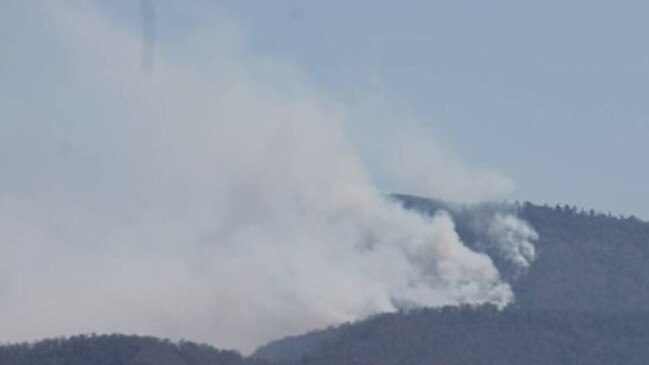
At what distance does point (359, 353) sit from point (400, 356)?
330 centimetres

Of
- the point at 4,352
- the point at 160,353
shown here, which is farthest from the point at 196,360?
the point at 4,352

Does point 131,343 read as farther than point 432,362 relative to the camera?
No

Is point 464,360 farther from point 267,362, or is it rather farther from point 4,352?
point 4,352

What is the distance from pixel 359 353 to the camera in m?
200

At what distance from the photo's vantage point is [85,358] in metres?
178

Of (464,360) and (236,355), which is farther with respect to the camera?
(464,360)

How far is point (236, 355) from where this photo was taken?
18450 cm

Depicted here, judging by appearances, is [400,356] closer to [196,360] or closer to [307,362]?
[307,362]

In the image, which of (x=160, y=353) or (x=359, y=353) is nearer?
(x=160, y=353)

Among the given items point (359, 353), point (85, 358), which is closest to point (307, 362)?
point (359, 353)

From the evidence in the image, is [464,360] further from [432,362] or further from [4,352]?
[4,352]

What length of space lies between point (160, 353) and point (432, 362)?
28546 mm

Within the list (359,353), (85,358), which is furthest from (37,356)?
(359,353)

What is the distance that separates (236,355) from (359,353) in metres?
17.8
